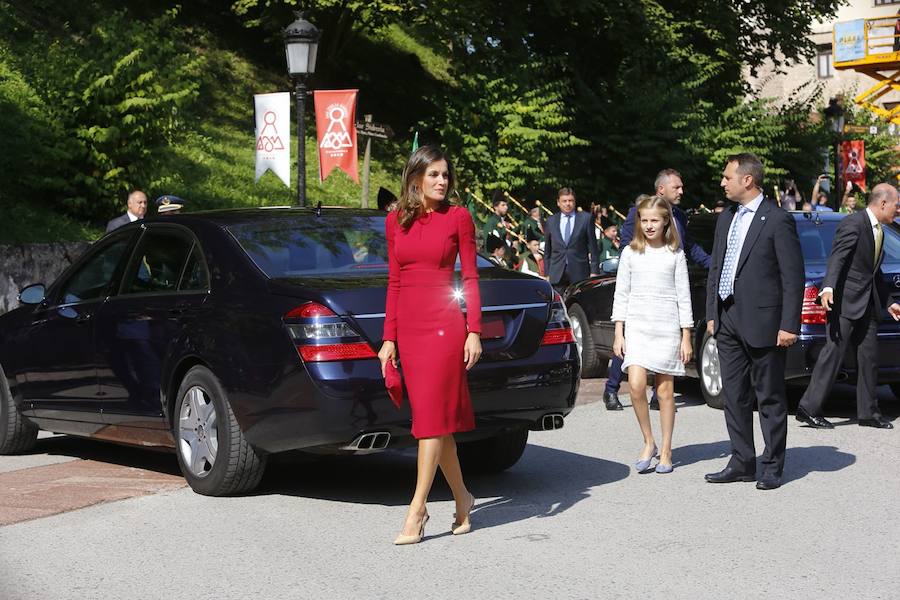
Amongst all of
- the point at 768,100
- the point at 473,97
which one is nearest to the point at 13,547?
the point at 473,97

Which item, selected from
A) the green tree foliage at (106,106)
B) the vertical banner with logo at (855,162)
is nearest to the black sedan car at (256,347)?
the green tree foliage at (106,106)

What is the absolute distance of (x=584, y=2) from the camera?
35.0 m

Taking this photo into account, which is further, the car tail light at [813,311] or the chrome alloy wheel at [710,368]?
the chrome alloy wheel at [710,368]

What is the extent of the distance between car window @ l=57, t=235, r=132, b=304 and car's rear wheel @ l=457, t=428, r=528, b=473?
239 centimetres

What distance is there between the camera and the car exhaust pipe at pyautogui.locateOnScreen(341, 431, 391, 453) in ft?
22.9

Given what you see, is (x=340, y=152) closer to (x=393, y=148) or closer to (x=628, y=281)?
(x=628, y=281)

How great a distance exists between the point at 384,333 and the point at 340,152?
11.5 metres

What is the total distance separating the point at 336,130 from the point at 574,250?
4382mm

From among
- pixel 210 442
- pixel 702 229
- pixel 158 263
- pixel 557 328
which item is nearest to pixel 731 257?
pixel 557 328

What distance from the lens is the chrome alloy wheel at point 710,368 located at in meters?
11.7

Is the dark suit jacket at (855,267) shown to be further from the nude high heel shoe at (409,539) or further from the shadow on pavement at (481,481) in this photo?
the nude high heel shoe at (409,539)

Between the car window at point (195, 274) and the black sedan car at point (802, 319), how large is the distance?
4316mm

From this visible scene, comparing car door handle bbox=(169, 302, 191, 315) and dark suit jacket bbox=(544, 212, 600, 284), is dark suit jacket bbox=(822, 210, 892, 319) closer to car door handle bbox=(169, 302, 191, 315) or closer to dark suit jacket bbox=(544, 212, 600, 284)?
dark suit jacket bbox=(544, 212, 600, 284)

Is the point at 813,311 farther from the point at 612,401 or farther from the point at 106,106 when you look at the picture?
the point at 106,106
